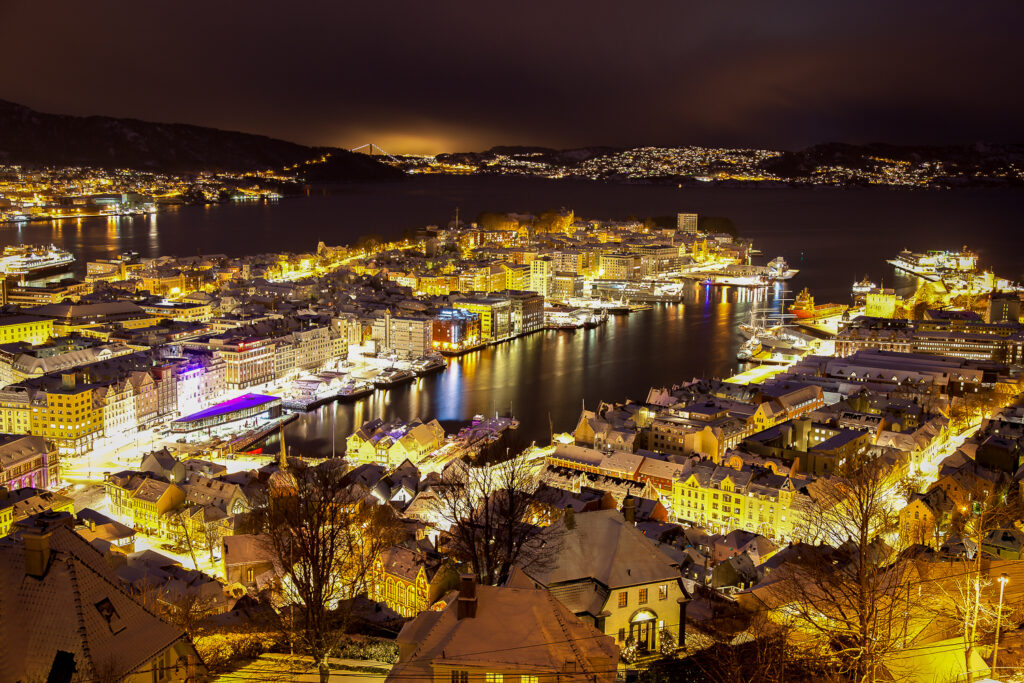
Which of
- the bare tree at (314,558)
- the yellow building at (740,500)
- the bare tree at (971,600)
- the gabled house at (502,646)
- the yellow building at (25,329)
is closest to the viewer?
the gabled house at (502,646)

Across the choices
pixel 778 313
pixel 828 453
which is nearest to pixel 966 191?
pixel 778 313

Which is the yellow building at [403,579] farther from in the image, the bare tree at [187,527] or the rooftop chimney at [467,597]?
the bare tree at [187,527]

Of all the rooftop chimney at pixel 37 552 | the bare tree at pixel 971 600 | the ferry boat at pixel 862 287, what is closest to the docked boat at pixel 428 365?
the bare tree at pixel 971 600

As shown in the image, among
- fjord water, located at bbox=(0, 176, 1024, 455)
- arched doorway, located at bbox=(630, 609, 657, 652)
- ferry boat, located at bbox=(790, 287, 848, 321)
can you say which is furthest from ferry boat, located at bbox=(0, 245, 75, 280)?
arched doorway, located at bbox=(630, 609, 657, 652)

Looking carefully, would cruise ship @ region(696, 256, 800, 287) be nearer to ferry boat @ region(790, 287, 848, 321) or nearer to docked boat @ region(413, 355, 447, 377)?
ferry boat @ region(790, 287, 848, 321)

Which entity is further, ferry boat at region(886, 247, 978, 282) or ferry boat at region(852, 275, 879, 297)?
ferry boat at region(886, 247, 978, 282)

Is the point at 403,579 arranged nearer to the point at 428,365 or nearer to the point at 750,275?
the point at 428,365
